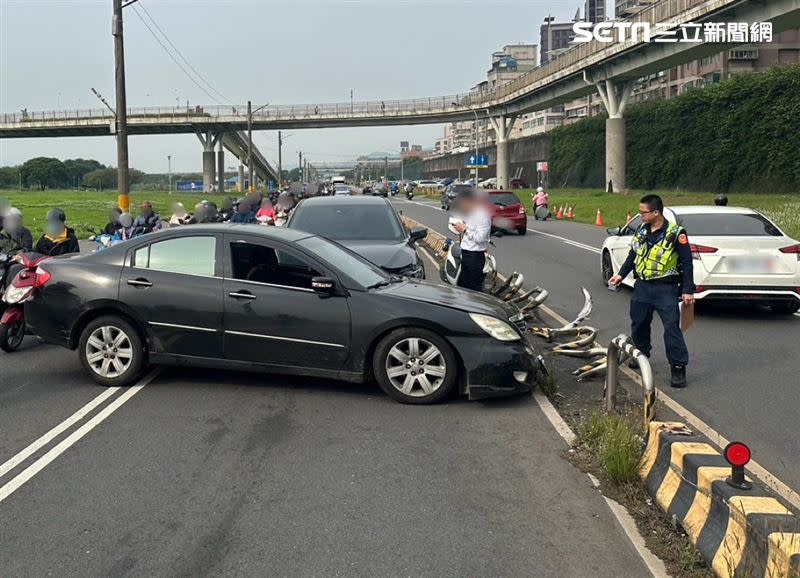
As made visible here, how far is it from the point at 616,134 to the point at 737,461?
5058 centimetres

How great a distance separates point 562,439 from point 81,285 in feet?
14.9

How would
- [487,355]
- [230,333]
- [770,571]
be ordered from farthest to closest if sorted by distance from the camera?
[230,333] → [487,355] → [770,571]

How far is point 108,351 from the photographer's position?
7430 millimetres

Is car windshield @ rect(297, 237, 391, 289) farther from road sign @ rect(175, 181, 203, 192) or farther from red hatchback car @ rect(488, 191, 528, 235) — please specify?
road sign @ rect(175, 181, 203, 192)

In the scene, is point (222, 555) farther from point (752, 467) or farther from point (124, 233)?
point (124, 233)

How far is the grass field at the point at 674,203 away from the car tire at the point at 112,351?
20.0m

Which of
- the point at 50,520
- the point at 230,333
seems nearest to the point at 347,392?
the point at 230,333

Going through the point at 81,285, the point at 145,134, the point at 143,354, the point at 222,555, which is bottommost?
the point at 222,555

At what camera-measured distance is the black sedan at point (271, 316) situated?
6.73 metres

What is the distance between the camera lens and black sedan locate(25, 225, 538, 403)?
22.1 feet

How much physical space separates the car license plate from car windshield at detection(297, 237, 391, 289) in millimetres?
5329

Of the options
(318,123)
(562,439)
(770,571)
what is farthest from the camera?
(318,123)

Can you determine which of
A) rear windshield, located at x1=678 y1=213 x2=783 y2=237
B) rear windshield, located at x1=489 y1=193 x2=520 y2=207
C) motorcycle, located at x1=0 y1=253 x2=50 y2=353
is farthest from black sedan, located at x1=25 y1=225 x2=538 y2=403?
rear windshield, located at x1=489 y1=193 x2=520 y2=207

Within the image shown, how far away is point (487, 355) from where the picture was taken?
6.61 m
